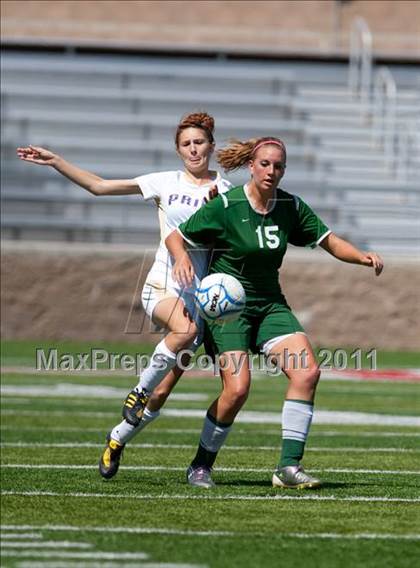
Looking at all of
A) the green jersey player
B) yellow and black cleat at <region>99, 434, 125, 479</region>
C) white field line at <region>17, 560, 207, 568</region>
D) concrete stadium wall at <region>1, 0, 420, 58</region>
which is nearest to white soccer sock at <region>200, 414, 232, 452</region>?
the green jersey player

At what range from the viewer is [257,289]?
6867 millimetres

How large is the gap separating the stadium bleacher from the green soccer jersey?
490 inches

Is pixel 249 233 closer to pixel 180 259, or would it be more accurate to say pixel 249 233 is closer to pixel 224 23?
pixel 180 259

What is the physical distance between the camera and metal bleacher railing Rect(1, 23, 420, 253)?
778 inches

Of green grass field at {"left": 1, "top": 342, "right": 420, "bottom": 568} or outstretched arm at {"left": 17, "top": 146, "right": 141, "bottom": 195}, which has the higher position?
outstretched arm at {"left": 17, "top": 146, "right": 141, "bottom": 195}

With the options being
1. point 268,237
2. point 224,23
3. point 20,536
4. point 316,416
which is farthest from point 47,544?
point 224,23

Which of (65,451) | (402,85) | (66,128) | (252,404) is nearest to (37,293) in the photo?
(66,128)

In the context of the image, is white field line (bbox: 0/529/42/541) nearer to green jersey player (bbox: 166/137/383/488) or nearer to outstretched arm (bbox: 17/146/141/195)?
green jersey player (bbox: 166/137/383/488)

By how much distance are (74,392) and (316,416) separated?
2660mm

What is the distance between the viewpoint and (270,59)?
2353cm

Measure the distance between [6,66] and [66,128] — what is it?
1624 mm

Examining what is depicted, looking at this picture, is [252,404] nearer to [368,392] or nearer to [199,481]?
[368,392]

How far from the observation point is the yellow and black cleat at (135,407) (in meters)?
7.00

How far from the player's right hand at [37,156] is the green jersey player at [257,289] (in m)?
0.76
